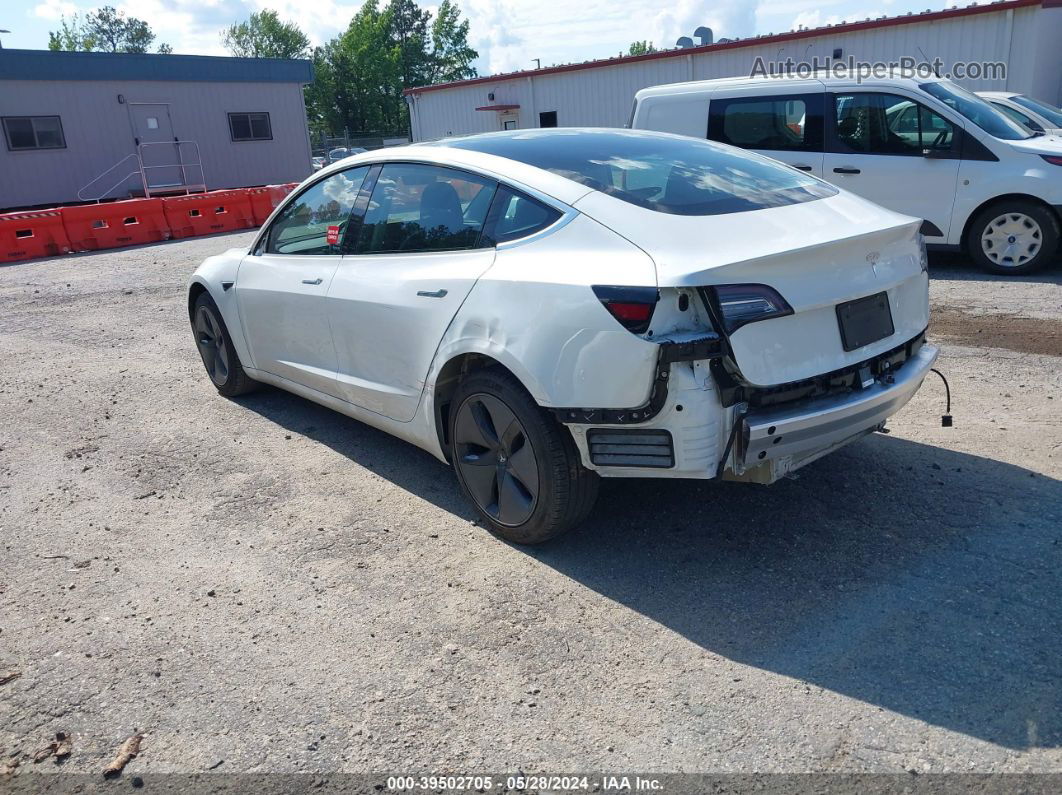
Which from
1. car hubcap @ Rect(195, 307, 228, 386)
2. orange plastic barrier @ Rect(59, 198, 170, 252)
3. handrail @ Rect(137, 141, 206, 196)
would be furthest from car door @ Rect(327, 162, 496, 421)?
handrail @ Rect(137, 141, 206, 196)

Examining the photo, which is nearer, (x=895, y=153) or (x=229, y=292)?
(x=229, y=292)

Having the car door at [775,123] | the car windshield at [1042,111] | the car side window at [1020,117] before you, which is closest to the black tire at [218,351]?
the car door at [775,123]

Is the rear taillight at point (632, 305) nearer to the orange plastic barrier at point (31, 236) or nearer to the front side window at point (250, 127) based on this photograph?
the orange plastic barrier at point (31, 236)

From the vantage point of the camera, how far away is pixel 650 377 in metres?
2.87

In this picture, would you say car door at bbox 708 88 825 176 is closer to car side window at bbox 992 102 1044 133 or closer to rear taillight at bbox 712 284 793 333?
car side window at bbox 992 102 1044 133

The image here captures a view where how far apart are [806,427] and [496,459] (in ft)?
A: 4.14

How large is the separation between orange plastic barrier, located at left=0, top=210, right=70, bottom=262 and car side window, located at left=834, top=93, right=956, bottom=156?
43.7 feet

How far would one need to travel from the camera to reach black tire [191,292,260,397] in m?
5.62

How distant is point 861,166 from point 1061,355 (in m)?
3.80

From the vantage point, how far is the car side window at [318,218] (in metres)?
4.46

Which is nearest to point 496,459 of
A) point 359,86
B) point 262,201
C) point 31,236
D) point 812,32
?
point 31,236

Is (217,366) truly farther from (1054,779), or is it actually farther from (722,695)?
(1054,779)

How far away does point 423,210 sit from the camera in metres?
3.99

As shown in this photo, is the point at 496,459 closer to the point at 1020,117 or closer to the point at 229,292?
the point at 229,292
